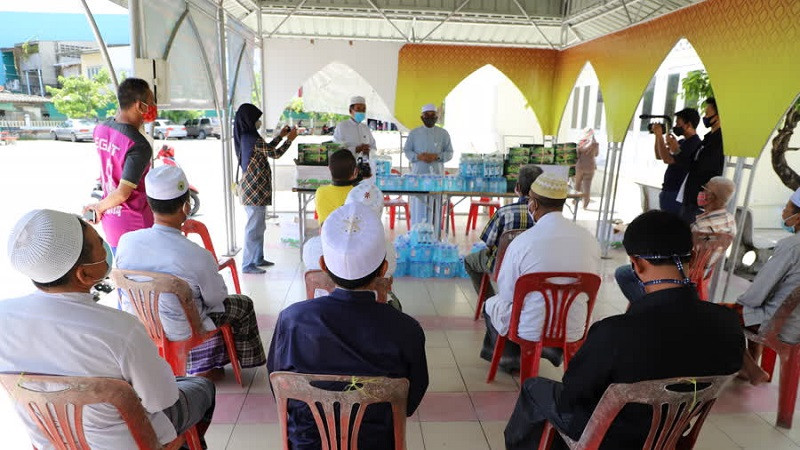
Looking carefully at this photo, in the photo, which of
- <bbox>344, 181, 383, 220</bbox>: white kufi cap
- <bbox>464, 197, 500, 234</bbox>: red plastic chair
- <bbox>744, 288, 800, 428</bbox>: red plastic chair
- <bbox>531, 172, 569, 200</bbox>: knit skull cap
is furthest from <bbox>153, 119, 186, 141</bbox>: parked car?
<bbox>744, 288, 800, 428</bbox>: red plastic chair

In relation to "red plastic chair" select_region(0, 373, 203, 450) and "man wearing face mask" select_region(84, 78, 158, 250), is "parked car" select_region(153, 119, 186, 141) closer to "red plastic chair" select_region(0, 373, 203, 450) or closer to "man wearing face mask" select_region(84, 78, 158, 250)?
"man wearing face mask" select_region(84, 78, 158, 250)

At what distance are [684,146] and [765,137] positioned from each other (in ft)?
2.34

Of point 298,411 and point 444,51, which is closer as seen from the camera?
point 298,411

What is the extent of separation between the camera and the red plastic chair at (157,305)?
7.04 ft

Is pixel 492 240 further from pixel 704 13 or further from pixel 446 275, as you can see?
pixel 704 13

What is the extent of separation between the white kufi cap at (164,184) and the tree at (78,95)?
23.7m

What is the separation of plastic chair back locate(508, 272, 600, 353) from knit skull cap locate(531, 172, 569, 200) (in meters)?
0.42

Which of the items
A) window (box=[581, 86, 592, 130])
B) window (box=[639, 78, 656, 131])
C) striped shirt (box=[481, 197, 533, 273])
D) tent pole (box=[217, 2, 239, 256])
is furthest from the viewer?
Answer: window (box=[581, 86, 592, 130])

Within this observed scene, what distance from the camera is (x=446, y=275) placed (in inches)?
191

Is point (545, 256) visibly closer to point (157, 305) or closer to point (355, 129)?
point (157, 305)

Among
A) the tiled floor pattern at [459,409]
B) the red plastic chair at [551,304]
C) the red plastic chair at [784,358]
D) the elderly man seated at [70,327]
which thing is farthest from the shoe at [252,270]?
the red plastic chair at [784,358]

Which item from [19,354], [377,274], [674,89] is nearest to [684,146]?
[377,274]

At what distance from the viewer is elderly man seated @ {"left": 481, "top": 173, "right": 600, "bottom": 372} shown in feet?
7.74

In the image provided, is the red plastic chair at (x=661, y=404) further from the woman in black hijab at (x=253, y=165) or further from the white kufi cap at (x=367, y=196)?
the woman in black hijab at (x=253, y=165)
